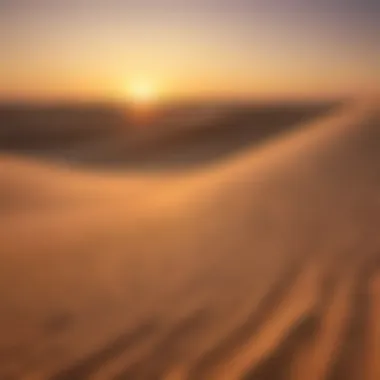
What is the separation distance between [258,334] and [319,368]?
0.24 m

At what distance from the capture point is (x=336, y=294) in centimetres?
201

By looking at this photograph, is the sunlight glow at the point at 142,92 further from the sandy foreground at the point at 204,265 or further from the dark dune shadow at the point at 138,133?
the sandy foreground at the point at 204,265

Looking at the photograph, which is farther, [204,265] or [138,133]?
[138,133]

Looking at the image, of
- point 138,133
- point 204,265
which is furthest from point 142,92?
point 204,265

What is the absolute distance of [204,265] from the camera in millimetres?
2137

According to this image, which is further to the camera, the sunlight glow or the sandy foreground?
the sunlight glow

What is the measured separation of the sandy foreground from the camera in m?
1.76

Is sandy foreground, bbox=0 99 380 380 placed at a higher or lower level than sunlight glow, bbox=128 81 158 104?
lower

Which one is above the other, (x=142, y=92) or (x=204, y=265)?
(x=142, y=92)

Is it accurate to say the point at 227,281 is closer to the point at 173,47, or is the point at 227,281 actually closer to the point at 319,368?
the point at 319,368

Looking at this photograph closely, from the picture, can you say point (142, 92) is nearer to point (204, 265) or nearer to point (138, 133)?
point (138, 133)

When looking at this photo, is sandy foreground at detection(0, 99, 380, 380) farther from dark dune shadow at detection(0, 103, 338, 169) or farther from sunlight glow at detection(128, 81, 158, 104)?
sunlight glow at detection(128, 81, 158, 104)

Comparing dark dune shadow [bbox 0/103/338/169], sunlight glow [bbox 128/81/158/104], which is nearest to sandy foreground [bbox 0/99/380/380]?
dark dune shadow [bbox 0/103/338/169]

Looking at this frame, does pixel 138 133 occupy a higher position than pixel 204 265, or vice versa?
pixel 138 133
